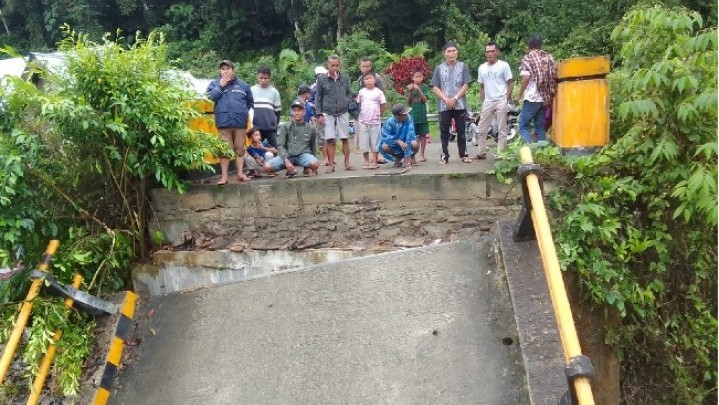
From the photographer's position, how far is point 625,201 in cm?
426

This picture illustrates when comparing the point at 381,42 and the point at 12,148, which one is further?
the point at 381,42

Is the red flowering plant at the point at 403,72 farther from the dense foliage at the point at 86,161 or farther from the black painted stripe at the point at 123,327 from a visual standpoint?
the black painted stripe at the point at 123,327

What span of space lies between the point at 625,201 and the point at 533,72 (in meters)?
2.07

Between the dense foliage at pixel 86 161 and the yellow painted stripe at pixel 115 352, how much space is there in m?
0.21

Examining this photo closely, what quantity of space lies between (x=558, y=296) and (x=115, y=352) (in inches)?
134

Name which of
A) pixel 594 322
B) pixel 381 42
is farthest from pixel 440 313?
pixel 381 42

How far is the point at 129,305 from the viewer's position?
4.80 metres

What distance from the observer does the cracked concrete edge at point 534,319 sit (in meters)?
3.08

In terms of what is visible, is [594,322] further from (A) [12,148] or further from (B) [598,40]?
(B) [598,40]

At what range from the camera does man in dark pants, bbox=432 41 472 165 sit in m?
6.53

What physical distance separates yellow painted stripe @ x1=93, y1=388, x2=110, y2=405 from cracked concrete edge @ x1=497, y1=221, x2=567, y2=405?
2.99 m

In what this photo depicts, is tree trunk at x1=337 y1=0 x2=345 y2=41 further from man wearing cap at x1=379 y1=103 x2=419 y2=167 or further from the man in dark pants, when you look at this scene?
man wearing cap at x1=379 y1=103 x2=419 y2=167

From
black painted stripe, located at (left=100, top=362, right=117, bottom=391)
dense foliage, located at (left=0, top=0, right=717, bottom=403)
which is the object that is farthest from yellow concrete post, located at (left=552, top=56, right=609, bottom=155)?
black painted stripe, located at (left=100, top=362, right=117, bottom=391)

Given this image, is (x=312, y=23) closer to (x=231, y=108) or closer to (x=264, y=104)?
(x=264, y=104)
